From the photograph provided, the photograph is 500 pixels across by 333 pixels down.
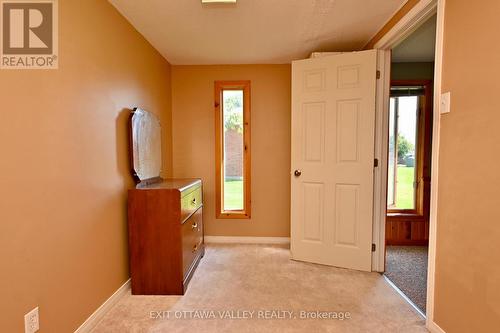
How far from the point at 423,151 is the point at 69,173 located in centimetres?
378

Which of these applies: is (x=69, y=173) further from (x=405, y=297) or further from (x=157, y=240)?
(x=405, y=297)

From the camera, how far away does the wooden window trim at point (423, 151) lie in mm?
3193

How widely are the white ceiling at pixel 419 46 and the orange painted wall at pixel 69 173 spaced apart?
2.79m

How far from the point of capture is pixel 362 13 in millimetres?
2127

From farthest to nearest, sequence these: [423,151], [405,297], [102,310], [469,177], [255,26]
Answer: [423,151]
[255,26]
[405,297]
[102,310]
[469,177]

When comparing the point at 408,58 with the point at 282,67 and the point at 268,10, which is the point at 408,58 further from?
the point at 268,10

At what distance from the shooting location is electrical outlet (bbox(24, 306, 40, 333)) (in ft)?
4.05

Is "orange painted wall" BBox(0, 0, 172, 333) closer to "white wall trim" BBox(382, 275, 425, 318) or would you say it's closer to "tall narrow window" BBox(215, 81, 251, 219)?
"tall narrow window" BBox(215, 81, 251, 219)

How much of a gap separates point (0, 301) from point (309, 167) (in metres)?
2.45

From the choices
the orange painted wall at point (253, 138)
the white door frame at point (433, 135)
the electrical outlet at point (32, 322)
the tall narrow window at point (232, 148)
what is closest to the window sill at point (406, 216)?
the white door frame at point (433, 135)

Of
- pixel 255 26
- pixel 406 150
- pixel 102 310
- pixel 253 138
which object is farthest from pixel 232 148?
pixel 406 150

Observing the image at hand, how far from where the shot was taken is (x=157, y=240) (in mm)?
2053

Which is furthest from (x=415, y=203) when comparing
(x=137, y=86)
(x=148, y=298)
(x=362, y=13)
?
(x=137, y=86)

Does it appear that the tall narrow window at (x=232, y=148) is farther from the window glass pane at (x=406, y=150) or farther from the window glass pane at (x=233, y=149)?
the window glass pane at (x=406, y=150)
